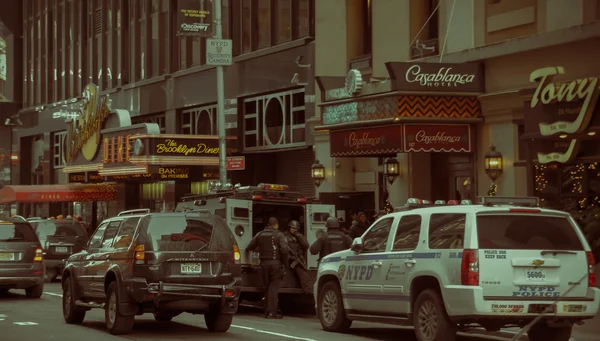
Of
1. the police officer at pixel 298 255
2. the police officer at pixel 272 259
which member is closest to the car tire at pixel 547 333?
the police officer at pixel 272 259

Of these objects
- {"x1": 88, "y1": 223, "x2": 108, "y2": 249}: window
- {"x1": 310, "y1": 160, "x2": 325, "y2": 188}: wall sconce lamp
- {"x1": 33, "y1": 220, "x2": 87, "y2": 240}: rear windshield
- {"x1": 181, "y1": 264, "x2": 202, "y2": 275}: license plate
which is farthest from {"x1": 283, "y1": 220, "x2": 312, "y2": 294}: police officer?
{"x1": 33, "y1": 220, "x2": 87, "y2": 240}: rear windshield

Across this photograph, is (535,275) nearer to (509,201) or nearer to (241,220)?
(509,201)

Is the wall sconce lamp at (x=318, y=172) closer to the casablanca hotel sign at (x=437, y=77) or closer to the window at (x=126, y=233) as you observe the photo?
the casablanca hotel sign at (x=437, y=77)

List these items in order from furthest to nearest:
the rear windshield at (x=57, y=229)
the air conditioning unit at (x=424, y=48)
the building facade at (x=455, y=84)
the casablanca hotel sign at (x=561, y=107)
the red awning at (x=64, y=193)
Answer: the red awning at (x=64, y=193)
the rear windshield at (x=57, y=229)
the air conditioning unit at (x=424, y=48)
the building facade at (x=455, y=84)
the casablanca hotel sign at (x=561, y=107)

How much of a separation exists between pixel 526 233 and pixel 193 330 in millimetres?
5915

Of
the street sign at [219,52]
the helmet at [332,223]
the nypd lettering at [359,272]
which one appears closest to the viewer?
the nypd lettering at [359,272]

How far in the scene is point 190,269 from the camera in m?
17.2

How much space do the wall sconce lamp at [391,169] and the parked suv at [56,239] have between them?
349 inches

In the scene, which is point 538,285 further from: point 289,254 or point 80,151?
point 80,151

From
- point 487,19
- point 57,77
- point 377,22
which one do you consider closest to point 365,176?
point 377,22

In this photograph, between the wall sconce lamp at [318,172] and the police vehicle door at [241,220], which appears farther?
the wall sconce lamp at [318,172]

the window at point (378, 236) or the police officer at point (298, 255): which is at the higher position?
the window at point (378, 236)

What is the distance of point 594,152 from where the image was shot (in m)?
23.1

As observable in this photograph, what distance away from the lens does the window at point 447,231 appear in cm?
1520
